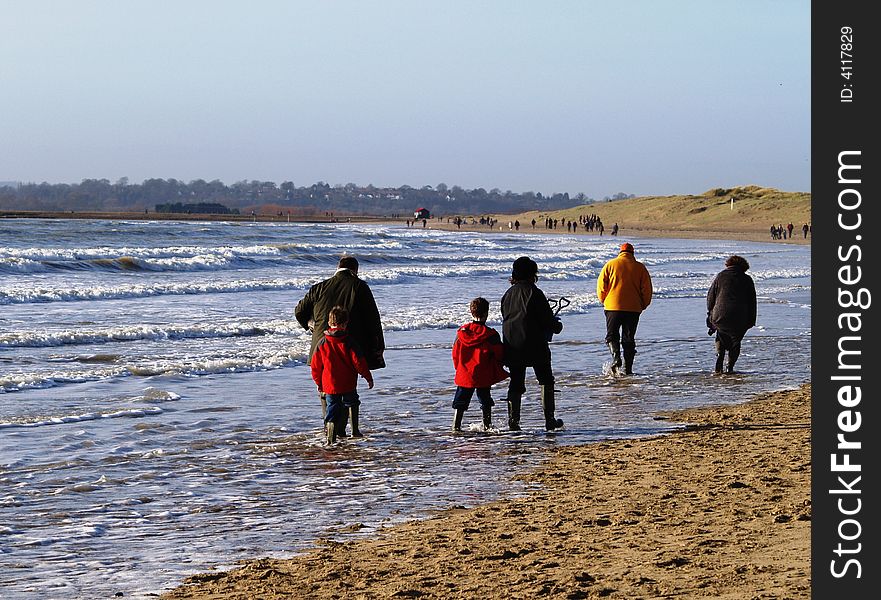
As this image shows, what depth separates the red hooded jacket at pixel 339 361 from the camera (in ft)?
31.1

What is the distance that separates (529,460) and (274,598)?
12.4 ft

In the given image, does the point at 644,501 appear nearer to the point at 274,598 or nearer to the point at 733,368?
the point at 274,598

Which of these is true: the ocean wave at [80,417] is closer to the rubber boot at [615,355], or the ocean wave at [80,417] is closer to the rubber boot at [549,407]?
the rubber boot at [549,407]

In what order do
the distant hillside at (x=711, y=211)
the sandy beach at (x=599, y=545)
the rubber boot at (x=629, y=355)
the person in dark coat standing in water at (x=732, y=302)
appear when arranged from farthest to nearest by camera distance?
the distant hillside at (x=711, y=211), the rubber boot at (x=629, y=355), the person in dark coat standing in water at (x=732, y=302), the sandy beach at (x=599, y=545)

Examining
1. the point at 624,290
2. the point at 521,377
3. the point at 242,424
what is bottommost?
the point at 242,424

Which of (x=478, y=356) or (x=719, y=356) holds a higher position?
(x=478, y=356)

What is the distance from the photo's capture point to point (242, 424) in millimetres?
10461

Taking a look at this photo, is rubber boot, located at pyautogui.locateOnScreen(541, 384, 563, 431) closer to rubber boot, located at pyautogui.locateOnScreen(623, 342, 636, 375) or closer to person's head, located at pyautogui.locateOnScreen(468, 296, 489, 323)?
person's head, located at pyautogui.locateOnScreen(468, 296, 489, 323)

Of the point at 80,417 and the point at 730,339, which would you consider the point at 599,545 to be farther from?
the point at 730,339

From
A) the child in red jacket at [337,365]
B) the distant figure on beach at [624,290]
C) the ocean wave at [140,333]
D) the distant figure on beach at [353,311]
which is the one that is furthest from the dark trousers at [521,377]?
the ocean wave at [140,333]

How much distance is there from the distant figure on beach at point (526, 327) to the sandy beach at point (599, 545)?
1.28m

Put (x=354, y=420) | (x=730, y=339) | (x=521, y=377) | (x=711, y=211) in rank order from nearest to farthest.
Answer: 1. (x=354, y=420)
2. (x=521, y=377)
3. (x=730, y=339)
4. (x=711, y=211)

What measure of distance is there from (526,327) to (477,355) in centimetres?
47

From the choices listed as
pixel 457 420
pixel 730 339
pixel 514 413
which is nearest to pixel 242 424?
pixel 457 420
